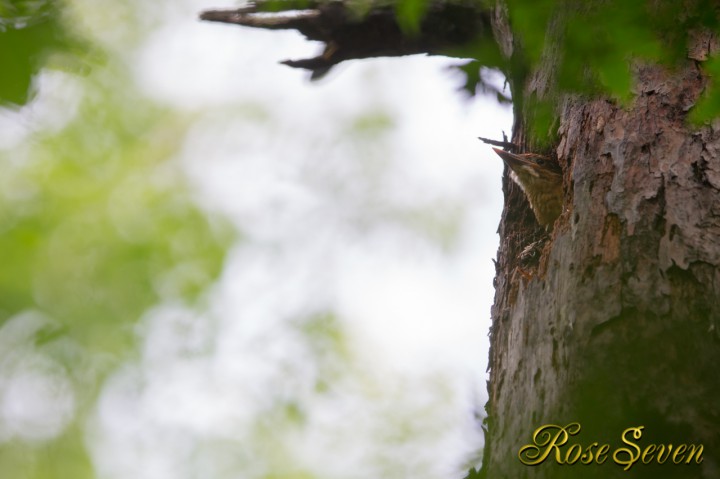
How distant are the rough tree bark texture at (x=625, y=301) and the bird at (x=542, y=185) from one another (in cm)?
19

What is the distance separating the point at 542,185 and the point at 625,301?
106 centimetres

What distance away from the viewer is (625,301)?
2023 millimetres

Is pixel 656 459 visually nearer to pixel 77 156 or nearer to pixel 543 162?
pixel 543 162

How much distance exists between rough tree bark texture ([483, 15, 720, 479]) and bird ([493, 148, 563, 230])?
194mm

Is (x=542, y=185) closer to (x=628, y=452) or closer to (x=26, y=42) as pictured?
(x=628, y=452)

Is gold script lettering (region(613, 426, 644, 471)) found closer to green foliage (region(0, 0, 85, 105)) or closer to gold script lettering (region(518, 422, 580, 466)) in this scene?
gold script lettering (region(518, 422, 580, 466))

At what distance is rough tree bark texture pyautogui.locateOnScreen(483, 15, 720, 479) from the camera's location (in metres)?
1.82

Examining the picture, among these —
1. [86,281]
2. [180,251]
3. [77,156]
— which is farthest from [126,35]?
[86,281]

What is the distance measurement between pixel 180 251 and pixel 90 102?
1446mm

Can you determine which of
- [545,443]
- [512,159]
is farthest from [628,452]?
[512,159]

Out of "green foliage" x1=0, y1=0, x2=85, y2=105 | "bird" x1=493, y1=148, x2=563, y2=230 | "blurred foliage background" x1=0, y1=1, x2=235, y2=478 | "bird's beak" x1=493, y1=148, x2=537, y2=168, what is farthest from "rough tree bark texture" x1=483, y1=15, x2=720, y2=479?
"blurred foliage background" x1=0, y1=1, x2=235, y2=478

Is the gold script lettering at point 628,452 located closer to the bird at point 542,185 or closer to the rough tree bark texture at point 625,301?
the rough tree bark texture at point 625,301

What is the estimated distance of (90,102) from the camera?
5.10 meters

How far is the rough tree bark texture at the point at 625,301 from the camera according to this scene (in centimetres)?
182
